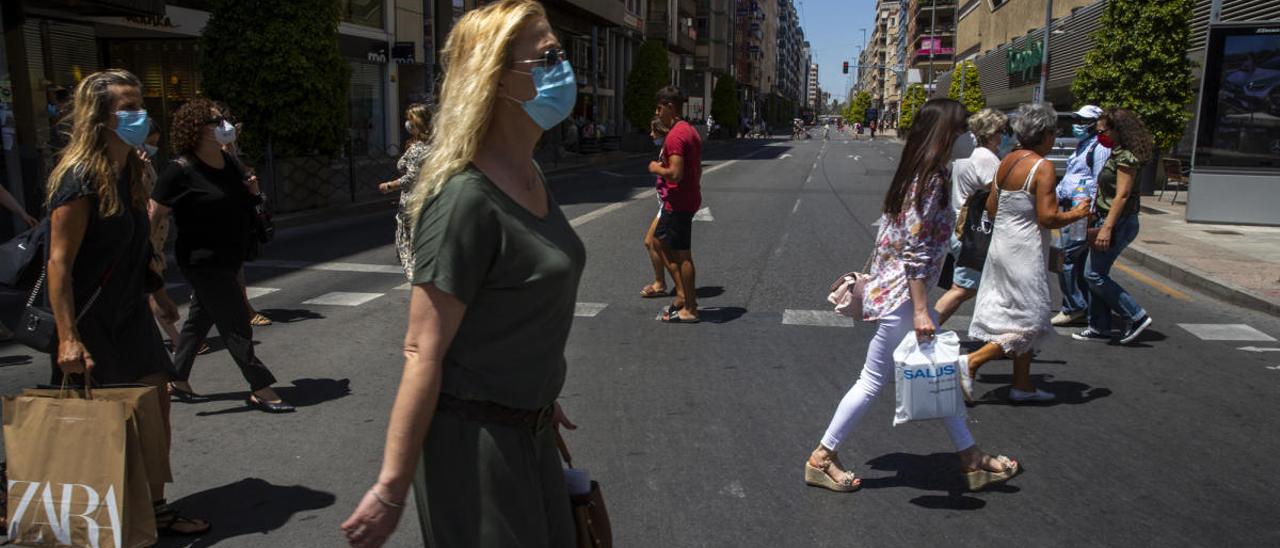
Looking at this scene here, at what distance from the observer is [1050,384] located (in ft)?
20.4

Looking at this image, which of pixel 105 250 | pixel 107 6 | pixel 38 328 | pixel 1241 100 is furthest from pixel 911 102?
pixel 38 328

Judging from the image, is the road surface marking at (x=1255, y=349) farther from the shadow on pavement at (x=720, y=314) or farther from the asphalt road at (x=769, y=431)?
the shadow on pavement at (x=720, y=314)

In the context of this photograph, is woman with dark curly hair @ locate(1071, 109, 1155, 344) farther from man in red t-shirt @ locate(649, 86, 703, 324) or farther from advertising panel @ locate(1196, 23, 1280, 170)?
advertising panel @ locate(1196, 23, 1280, 170)

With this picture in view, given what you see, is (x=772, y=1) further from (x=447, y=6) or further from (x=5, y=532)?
(x=5, y=532)

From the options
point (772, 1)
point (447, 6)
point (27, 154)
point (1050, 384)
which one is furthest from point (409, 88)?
point (772, 1)

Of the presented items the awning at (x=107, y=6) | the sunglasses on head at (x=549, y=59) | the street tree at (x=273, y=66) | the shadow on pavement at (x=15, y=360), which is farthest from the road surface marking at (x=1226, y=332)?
the awning at (x=107, y=6)

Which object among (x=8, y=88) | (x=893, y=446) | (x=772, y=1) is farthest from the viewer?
(x=772, y=1)

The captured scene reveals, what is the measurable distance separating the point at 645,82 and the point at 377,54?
1934 cm

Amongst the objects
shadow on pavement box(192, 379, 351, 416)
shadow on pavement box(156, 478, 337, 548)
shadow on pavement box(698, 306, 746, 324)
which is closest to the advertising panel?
shadow on pavement box(698, 306, 746, 324)

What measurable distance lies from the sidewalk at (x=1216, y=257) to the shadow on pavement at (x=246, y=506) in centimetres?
850

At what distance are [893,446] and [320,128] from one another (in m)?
13.6

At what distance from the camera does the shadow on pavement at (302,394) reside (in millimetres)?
5562

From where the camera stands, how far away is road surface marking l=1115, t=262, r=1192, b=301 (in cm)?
962

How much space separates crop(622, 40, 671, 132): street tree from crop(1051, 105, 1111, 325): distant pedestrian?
35550 mm
